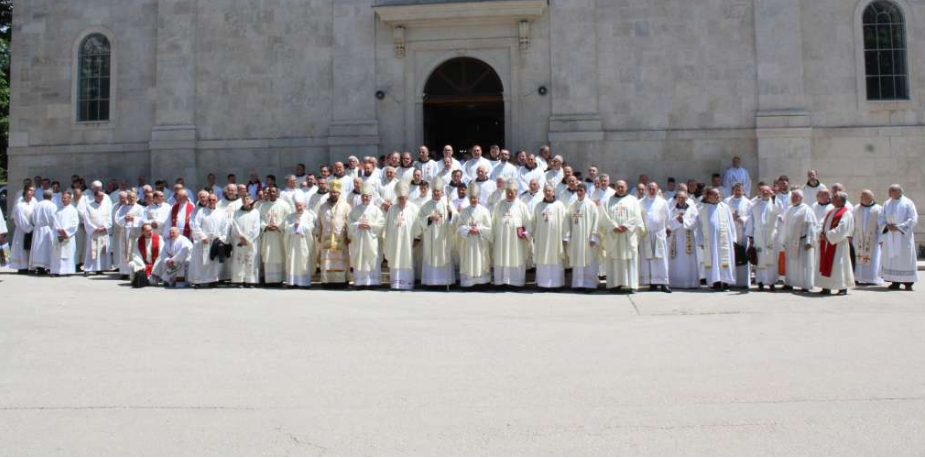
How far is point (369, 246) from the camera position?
1280cm

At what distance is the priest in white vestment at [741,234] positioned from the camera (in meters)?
12.3

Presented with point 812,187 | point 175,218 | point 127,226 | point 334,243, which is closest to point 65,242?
point 127,226

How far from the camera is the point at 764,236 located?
12852 mm

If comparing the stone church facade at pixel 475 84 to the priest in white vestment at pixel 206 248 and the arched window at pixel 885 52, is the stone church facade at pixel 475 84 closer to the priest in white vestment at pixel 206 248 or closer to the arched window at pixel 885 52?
the arched window at pixel 885 52

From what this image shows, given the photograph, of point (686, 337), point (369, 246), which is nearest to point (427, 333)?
point (686, 337)

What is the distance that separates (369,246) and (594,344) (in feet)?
19.2

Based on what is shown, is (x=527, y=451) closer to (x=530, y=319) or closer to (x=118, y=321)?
(x=530, y=319)

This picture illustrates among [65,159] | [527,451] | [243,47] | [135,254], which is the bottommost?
[527,451]

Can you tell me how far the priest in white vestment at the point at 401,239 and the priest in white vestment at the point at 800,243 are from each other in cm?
591

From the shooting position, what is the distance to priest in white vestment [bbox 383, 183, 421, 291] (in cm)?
1275

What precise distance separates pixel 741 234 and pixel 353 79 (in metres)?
9.12

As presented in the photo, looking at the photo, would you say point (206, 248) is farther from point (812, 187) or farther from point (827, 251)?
point (812, 187)

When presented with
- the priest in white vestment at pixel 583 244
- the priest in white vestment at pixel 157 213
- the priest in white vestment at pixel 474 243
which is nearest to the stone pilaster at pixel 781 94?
the priest in white vestment at pixel 583 244

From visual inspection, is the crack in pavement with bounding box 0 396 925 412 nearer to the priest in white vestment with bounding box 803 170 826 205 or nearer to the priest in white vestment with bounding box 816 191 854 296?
the priest in white vestment with bounding box 816 191 854 296
